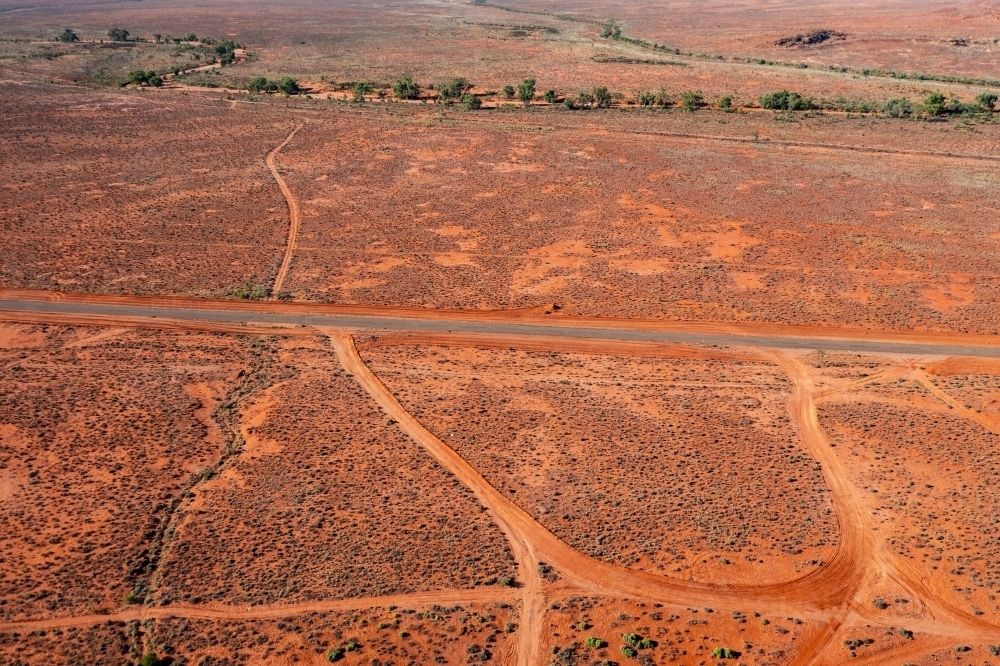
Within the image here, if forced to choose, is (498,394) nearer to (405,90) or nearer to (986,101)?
(405,90)

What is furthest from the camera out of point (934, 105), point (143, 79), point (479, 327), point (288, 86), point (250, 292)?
point (143, 79)

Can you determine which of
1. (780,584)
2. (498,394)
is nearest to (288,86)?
(498,394)

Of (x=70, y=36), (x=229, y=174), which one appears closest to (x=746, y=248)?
(x=229, y=174)

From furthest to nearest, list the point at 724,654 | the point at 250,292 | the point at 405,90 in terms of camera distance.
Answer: the point at 405,90 < the point at 250,292 < the point at 724,654

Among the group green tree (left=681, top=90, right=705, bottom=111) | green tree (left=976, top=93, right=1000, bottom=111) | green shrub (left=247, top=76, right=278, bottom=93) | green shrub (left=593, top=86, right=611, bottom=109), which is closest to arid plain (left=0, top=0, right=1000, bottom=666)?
green tree (left=976, top=93, right=1000, bottom=111)

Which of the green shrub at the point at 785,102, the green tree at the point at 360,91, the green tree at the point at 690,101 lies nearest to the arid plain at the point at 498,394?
the green shrub at the point at 785,102

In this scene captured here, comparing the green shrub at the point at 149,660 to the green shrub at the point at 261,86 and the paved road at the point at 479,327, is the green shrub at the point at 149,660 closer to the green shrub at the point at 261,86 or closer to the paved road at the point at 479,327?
the paved road at the point at 479,327

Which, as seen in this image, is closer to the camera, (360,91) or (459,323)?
(459,323)
